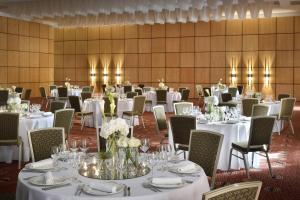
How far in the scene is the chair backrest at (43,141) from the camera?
4.57 metres

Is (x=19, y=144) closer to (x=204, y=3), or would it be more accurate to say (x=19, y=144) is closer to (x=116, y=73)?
(x=204, y=3)

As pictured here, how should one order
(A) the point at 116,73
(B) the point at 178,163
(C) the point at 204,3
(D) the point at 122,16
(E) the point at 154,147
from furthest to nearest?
1. (A) the point at 116,73
2. (D) the point at 122,16
3. (C) the point at 204,3
4. (E) the point at 154,147
5. (B) the point at 178,163

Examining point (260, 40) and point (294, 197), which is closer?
point (294, 197)

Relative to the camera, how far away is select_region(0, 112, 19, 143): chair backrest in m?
6.35

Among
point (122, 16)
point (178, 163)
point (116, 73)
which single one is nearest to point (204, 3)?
point (122, 16)

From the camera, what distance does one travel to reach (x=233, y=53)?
747 inches

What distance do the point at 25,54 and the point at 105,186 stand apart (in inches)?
728

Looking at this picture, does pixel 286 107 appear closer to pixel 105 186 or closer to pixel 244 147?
pixel 244 147

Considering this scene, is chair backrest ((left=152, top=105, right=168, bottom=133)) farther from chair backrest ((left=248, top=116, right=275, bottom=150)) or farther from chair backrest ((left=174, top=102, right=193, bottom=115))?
chair backrest ((left=248, top=116, right=275, bottom=150))

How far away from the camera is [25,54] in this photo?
2030 centimetres

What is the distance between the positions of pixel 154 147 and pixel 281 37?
12.1 m

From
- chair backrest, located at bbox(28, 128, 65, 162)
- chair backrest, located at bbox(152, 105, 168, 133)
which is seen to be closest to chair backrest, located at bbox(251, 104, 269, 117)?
chair backrest, located at bbox(152, 105, 168, 133)

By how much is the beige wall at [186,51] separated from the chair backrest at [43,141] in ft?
49.9

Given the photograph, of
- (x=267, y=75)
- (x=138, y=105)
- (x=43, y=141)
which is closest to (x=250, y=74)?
(x=267, y=75)
